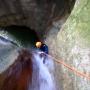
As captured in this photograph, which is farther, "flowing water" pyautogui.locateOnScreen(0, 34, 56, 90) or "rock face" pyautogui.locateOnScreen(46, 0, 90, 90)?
"flowing water" pyautogui.locateOnScreen(0, 34, 56, 90)

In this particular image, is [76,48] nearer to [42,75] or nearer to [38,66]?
[42,75]

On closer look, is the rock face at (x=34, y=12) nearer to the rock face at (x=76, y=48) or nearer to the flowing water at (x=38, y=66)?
the flowing water at (x=38, y=66)

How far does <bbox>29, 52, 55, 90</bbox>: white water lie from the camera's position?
6.50 m

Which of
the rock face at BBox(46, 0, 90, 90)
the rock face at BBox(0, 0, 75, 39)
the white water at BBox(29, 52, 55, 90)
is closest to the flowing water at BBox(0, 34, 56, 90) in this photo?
the white water at BBox(29, 52, 55, 90)

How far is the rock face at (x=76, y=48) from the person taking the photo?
15.7 ft

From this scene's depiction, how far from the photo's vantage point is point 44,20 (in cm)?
850

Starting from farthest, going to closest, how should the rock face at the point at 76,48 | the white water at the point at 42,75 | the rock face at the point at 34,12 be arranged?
the rock face at the point at 34,12 < the white water at the point at 42,75 < the rock face at the point at 76,48

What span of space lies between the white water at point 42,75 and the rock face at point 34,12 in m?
1.31

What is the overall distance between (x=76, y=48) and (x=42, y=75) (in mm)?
2180

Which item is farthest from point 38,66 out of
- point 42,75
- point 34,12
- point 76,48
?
point 76,48

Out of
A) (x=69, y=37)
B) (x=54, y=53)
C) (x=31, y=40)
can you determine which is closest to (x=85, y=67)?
(x=69, y=37)

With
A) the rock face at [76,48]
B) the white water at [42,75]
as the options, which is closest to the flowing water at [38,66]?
the white water at [42,75]

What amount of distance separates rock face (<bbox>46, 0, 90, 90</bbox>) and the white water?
41 centimetres

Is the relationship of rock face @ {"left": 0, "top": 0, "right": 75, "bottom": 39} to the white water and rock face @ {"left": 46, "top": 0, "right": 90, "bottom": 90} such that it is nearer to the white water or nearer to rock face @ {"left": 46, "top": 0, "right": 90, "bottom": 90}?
the white water
